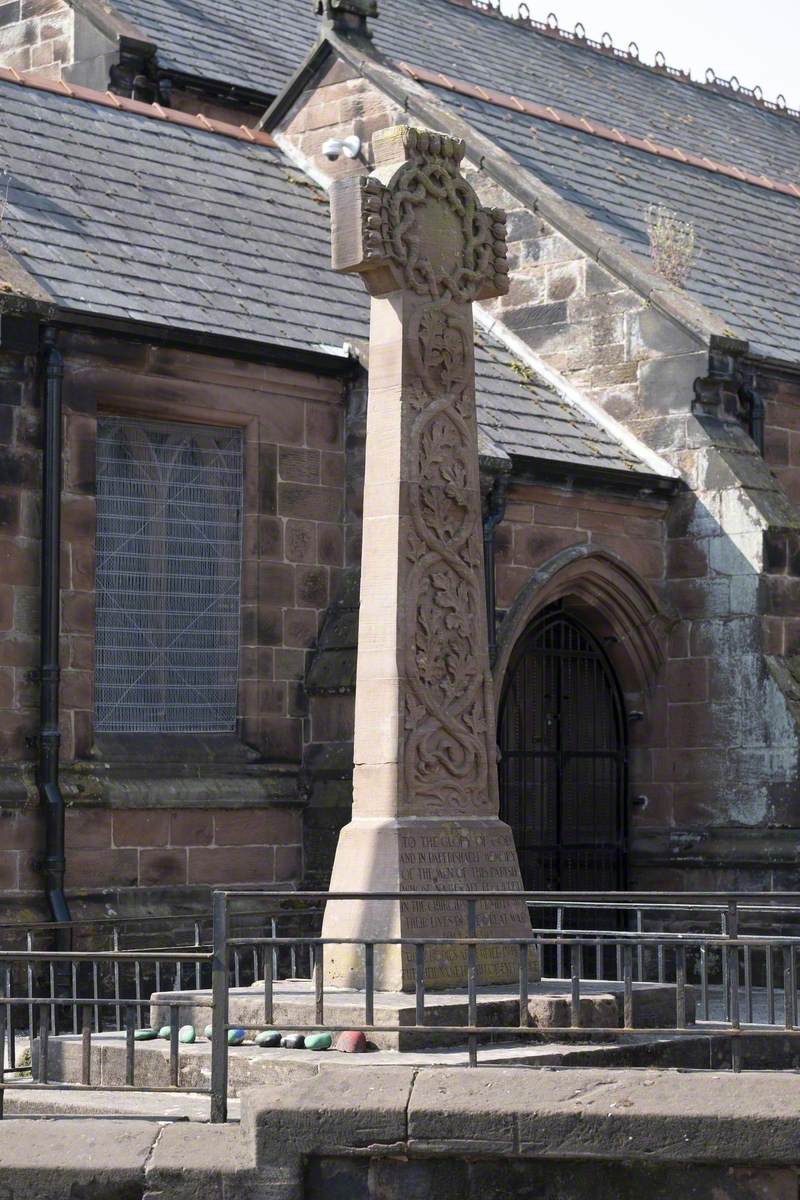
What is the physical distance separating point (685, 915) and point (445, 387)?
7651 mm

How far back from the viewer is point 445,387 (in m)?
11.8

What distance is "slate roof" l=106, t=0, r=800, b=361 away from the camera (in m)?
21.7

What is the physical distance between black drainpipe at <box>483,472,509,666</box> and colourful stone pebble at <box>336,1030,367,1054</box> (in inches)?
277

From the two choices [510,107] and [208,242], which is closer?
[208,242]

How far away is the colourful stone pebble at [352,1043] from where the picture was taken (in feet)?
33.0

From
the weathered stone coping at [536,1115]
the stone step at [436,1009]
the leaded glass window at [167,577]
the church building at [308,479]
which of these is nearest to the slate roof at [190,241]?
the church building at [308,479]


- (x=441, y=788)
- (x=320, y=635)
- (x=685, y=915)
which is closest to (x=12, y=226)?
(x=320, y=635)

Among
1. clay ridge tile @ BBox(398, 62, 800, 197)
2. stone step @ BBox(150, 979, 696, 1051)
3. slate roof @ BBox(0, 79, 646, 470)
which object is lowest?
stone step @ BBox(150, 979, 696, 1051)

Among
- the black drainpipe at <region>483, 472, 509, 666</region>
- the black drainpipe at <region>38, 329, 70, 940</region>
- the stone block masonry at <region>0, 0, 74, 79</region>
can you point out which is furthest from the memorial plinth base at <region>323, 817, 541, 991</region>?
the stone block masonry at <region>0, 0, 74, 79</region>

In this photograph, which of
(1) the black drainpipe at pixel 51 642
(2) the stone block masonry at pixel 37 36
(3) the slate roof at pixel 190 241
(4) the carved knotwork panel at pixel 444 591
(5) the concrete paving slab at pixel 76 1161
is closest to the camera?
(5) the concrete paving slab at pixel 76 1161

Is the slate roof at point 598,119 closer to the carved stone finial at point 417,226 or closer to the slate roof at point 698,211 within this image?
the slate roof at point 698,211

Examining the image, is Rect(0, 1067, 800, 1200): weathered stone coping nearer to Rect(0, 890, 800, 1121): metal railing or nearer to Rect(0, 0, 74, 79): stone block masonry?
Rect(0, 890, 800, 1121): metal railing

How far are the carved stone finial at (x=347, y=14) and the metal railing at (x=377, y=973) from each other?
29.6 ft

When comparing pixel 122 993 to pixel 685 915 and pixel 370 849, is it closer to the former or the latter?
pixel 370 849
